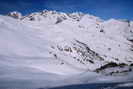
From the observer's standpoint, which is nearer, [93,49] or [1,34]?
[1,34]

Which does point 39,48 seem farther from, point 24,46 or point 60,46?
point 60,46

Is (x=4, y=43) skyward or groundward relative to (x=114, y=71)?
skyward

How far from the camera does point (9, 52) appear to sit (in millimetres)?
87250

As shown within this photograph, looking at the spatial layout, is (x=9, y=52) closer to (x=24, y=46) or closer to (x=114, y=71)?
(x=24, y=46)

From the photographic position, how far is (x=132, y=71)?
3969 cm

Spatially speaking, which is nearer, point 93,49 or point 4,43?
point 4,43

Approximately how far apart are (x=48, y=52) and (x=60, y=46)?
3274cm

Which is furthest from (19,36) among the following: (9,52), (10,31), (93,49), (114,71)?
(93,49)

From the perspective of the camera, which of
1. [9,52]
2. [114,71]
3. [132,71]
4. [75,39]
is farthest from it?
[75,39]

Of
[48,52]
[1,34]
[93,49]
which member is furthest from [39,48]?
[93,49]

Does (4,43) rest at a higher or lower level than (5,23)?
lower

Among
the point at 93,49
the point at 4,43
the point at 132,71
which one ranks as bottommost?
the point at 132,71

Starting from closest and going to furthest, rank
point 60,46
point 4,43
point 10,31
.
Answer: point 4,43 < point 10,31 < point 60,46

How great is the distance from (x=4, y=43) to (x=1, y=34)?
7.52 metres
